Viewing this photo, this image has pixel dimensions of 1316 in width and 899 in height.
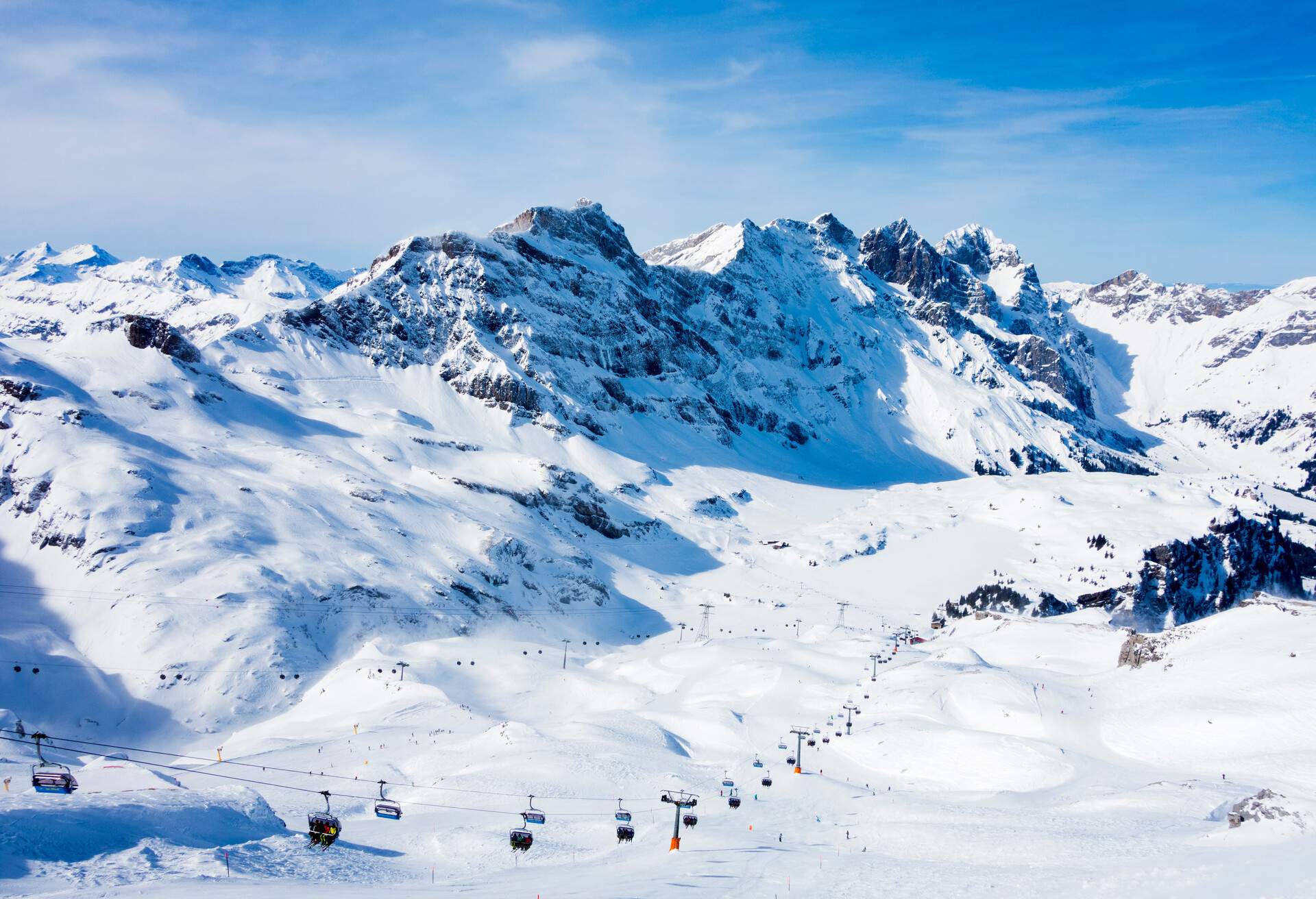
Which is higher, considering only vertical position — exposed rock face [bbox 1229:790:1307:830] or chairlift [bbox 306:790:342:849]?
exposed rock face [bbox 1229:790:1307:830]

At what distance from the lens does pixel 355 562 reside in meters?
127

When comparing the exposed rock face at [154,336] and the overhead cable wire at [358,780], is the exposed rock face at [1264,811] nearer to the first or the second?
the overhead cable wire at [358,780]

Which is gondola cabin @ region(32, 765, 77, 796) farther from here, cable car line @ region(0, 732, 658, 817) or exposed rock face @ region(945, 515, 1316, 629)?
exposed rock face @ region(945, 515, 1316, 629)

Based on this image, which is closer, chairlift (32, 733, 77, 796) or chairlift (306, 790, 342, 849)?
chairlift (32, 733, 77, 796)

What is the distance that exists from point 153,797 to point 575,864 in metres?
21.7

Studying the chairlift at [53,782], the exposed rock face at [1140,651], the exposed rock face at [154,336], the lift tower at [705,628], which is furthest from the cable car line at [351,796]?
the exposed rock face at [154,336]

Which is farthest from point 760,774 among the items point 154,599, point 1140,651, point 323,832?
point 154,599

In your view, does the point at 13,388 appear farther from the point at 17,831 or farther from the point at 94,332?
the point at 17,831

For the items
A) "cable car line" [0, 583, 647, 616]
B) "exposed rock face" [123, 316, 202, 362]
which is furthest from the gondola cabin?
"exposed rock face" [123, 316, 202, 362]

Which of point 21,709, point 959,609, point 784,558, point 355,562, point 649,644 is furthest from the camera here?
point 784,558

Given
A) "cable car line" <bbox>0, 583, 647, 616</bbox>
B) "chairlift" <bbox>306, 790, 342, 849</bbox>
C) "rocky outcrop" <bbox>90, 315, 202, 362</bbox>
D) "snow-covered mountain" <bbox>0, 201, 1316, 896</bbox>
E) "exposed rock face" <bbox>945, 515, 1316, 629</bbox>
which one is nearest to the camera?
"chairlift" <bbox>306, 790, 342, 849</bbox>

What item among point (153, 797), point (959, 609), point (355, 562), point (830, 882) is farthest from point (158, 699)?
point (959, 609)

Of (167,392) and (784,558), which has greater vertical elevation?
(167,392)

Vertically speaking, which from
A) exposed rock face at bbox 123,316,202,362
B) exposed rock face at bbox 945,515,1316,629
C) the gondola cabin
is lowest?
the gondola cabin
